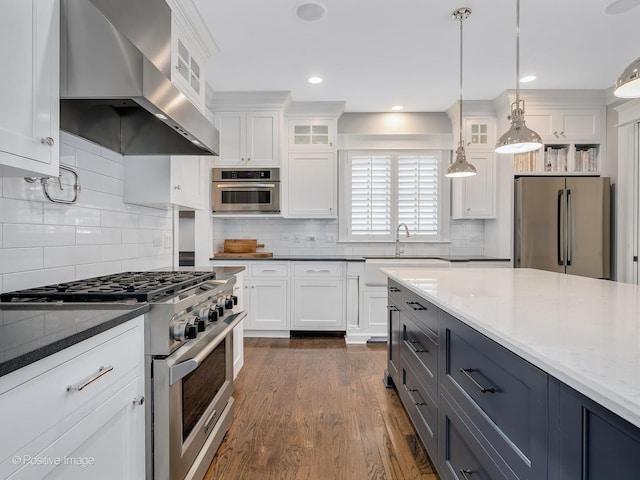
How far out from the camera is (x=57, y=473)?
0.83m

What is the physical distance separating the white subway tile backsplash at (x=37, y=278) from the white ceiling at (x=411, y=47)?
1921 millimetres

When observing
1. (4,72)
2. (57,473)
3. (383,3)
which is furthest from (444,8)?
(57,473)

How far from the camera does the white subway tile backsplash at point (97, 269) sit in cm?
179

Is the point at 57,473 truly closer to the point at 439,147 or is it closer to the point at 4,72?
the point at 4,72

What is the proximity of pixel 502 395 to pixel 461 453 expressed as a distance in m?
0.46

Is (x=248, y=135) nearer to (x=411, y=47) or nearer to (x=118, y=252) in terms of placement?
(x=411, y=47)

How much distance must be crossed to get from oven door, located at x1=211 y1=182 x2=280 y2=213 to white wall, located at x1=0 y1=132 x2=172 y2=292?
1.47 metres

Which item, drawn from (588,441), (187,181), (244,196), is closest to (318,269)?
(244,196)

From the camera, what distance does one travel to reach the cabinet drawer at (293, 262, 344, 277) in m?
3.99

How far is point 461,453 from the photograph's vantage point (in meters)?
1.34

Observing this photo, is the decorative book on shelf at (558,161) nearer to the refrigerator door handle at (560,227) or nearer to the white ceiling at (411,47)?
the refrigerator door handle at (560,227)

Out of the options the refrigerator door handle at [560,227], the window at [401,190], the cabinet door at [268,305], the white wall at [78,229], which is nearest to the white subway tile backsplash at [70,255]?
the white wall at [78,229]

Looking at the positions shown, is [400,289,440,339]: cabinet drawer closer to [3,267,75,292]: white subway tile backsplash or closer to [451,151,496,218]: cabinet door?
[3,267,75,292]: white subway tile backsplash

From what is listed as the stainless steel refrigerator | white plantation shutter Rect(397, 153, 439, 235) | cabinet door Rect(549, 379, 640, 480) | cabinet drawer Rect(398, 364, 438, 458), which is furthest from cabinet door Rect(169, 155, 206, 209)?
the stainless steel refrigerator
